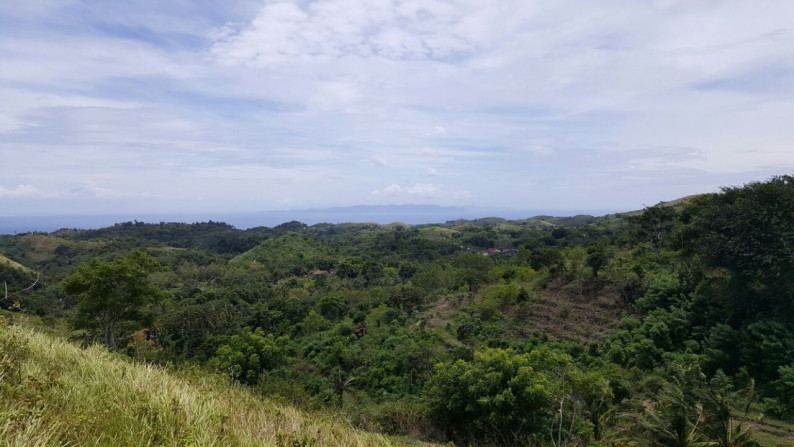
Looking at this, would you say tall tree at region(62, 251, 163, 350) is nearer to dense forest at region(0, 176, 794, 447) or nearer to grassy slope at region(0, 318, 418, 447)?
dense forest at region(0, 176, 794, 447)

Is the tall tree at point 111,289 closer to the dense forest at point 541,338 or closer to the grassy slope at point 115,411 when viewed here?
the dense forest at point 541,338

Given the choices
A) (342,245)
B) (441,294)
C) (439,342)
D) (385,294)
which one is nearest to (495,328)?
(439,342)

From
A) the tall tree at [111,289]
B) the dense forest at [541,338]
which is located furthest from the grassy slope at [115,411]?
the tall tree at [111,289]

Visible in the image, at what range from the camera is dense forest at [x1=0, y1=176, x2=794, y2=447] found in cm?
1190

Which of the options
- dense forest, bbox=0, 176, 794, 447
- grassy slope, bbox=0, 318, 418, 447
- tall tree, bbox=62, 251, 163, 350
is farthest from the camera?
tall tree, bbox=62, 251, 163, 350

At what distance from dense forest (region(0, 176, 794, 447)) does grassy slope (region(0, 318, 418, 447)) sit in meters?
0.44

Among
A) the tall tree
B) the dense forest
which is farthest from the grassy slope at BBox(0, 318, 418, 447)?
the tall tree

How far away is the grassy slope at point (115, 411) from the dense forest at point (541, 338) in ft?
1.43

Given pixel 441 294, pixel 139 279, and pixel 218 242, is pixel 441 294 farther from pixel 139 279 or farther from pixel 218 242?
pixel 218 242

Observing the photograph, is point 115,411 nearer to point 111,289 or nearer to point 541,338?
point 111,289

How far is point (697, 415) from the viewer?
10.9 m

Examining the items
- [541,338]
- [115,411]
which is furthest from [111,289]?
[541,338]

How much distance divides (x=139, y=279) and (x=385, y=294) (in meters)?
23.9

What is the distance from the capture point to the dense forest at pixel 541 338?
39.0 ft
